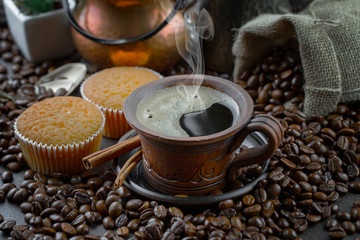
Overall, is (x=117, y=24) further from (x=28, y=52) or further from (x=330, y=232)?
(x=330, y=232)

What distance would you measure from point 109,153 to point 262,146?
550mm

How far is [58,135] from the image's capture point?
5.28 feet

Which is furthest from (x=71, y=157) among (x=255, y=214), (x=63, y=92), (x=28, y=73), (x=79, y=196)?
(x=28, y=73)

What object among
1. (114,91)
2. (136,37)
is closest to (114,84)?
(114,91)

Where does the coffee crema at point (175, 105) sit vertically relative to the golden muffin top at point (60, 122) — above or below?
above

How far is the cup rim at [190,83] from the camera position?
1.26 metres

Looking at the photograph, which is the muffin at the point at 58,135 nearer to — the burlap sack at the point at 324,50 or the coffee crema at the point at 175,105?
the coffee crema at the point at 175,105

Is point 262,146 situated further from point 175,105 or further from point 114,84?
point 114,84

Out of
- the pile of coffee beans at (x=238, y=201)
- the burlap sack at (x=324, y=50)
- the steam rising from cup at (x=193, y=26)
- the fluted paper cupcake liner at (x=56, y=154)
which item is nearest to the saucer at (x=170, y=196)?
the pile of coffee beans at (x=238, y=201)

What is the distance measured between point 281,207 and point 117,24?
3.87ft

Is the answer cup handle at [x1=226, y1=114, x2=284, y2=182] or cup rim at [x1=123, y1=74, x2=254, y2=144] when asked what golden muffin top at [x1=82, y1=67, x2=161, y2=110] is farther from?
cup handle at [x1=226, y1=114, x2=284, y2=182]

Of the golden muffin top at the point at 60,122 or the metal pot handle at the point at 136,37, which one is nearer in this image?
the golden muffin top at the point at 60,122

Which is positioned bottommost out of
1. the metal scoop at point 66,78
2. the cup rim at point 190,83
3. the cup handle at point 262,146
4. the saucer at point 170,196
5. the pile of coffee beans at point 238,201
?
the pile of coffee beans at point 238,201

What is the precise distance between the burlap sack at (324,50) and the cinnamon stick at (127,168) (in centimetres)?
78
